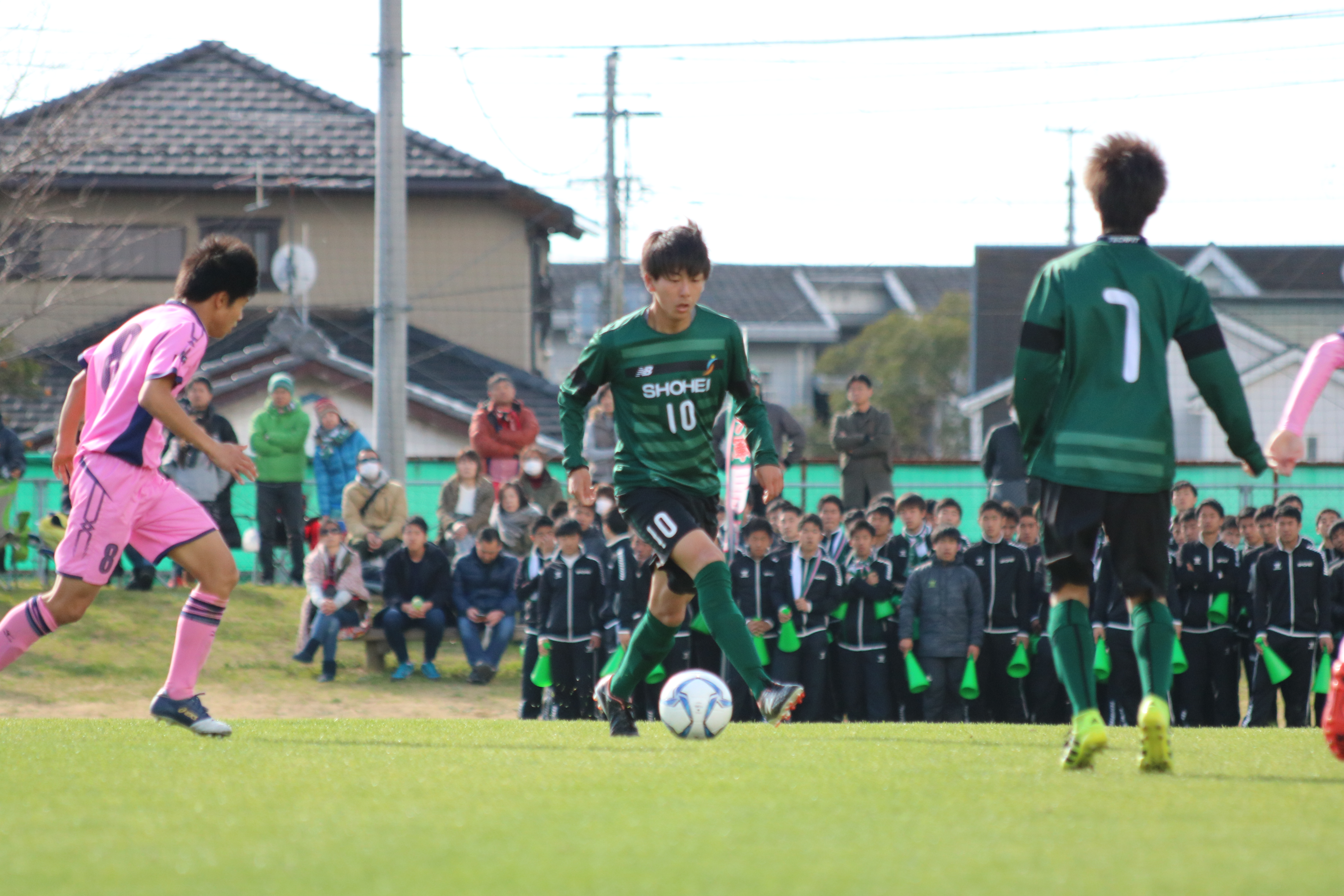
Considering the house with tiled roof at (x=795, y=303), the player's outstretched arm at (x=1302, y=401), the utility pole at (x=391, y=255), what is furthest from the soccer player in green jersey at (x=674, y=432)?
the house with tiled roof at (x=795, y=303)

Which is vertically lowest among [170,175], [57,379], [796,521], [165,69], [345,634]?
[345,634]

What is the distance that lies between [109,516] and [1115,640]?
30.5ft

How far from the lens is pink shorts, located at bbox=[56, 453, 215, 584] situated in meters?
6.16

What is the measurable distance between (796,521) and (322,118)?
21.9m

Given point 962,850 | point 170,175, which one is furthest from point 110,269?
point 962,850

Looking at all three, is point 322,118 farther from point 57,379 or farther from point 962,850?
point 962,850

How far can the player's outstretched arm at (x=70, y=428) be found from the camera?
6473 millimetres

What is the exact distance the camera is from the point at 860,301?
250 ft

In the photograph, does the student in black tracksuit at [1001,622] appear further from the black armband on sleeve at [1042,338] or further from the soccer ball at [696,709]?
the black armband on sleeve at [1042,338]

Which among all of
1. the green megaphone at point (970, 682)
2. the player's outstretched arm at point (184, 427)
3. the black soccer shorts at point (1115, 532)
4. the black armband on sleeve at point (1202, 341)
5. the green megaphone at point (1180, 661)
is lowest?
the green megaphone at point (970, 682)

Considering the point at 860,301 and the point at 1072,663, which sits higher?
the point at 860,301

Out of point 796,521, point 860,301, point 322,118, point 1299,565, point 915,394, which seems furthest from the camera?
point 860,301

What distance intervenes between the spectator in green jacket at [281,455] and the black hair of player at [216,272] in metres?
9.97

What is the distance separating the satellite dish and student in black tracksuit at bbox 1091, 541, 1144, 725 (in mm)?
20573
